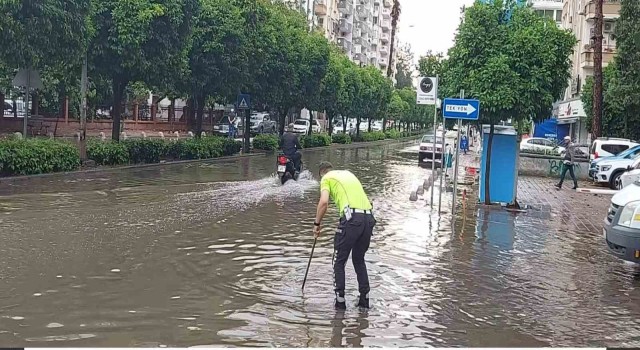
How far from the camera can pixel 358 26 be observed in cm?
12500

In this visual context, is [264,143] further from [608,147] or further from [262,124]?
[262,124]

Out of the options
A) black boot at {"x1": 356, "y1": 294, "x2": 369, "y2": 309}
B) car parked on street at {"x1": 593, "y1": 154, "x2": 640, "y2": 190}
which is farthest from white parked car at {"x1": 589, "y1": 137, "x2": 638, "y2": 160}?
black boot at {"x1": 356, "y1": 294, "x2": 369, "y2": 309}

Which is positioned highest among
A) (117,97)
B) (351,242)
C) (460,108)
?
(117,97)

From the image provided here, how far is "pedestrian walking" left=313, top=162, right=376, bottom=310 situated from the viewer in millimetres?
7352

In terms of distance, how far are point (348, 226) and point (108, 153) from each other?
1750 cm

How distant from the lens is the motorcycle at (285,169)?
1958 cm

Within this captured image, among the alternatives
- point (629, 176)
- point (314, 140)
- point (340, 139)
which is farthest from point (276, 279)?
point (340, 139)

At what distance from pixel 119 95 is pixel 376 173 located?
9449 mm

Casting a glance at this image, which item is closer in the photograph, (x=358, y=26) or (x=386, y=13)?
(x=358, y=26)

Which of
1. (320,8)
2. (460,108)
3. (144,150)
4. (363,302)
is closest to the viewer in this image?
(363,302)

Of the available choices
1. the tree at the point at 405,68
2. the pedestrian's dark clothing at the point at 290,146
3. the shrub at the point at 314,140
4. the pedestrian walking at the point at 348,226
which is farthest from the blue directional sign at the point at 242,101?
the tree at the point at 405,68

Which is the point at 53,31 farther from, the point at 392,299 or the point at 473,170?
the point at 473,170

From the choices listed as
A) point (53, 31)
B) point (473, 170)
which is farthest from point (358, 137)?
point (53, 31)

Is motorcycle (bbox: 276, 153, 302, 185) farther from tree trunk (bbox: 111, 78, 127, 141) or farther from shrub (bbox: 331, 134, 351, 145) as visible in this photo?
shrub (bbox: 331, 134, 351, 145)
